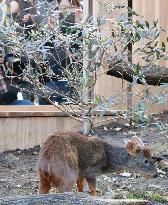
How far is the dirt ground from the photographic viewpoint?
7.57 meters

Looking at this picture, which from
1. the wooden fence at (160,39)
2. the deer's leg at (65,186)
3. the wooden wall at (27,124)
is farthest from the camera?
the wooden fence at (160,39)

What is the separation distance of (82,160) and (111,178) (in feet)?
4.05

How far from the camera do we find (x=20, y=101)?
10.5 meters

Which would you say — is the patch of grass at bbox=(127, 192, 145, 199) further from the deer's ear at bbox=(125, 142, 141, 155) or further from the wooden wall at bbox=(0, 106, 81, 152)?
the wooden wall at bbox=(0, 106, 81, 152)

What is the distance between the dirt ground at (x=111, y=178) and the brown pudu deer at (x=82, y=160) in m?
0.22

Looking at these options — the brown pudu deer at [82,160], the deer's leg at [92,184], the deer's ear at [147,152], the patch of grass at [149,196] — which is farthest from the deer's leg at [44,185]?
the deer's ear at [147,152]

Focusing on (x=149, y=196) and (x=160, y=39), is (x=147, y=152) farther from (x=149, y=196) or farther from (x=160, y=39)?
(x=160, y=39)

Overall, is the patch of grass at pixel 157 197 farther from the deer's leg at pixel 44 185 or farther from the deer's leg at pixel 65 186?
the deer's leg at pixel 44 185

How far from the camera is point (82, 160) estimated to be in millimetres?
7262

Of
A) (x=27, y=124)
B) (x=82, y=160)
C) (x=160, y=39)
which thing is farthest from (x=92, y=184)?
(x=160, y=39)

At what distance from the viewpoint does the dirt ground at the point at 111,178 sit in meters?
7.57

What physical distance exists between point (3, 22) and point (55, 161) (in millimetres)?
1460

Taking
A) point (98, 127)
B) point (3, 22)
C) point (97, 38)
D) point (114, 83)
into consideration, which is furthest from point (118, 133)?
point (3, 22)

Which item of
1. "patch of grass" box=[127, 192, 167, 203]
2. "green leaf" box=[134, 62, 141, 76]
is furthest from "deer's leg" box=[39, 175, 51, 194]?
"green leaf" box=[134, 62, 141, 76]
